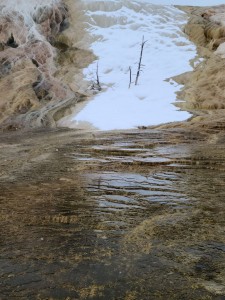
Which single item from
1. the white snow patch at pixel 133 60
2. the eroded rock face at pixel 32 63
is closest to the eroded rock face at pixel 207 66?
the white snow patch at pixel 133 60

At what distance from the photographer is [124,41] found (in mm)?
35094

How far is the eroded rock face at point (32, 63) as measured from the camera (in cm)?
2316

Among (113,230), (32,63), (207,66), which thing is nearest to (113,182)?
(113,230)

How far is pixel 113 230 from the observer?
4.52 meters

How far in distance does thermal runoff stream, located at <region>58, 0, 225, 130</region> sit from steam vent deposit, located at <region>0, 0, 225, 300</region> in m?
0.17

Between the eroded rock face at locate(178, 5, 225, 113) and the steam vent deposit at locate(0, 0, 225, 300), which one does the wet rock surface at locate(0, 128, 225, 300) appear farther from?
the eroded rock face at locate(178, 5, 225, 113)

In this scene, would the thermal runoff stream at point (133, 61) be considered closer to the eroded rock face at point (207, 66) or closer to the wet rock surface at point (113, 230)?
the eroded rock face at point (207, 66)

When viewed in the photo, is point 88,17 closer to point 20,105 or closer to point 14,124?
point 20,105

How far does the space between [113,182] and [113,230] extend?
2803 millimetres

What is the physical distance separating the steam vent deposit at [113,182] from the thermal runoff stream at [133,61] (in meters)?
0.17

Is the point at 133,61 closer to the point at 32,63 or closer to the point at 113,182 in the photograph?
the point at 32,63

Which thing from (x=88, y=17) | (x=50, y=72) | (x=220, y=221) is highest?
(x=220, y=221)

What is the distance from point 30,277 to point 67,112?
20.0 metres

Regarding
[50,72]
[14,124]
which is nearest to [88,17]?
[50,72]
